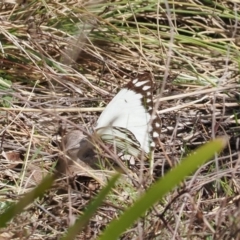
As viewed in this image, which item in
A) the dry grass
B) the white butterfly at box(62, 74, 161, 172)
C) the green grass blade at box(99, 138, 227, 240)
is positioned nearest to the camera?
the green grass blade at box(99, 138, 227, 240)

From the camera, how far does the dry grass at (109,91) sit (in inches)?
→ 63.0

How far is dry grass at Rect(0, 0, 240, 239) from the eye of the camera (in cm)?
160

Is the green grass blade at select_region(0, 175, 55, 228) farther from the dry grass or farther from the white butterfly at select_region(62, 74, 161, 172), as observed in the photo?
the white butterfly at select_region(62, 74, 161, 172)

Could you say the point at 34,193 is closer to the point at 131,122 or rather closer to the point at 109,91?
the point at 131,122

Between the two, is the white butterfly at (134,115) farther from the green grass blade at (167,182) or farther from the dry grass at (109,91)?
the green grass blade at (167,182)

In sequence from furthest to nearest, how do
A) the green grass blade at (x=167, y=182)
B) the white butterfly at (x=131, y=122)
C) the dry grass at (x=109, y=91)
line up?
the white butterfly at (x=131, y=122) < the dry grass at (x=109, y=91) < the green grass blade at (x=167, y=182)

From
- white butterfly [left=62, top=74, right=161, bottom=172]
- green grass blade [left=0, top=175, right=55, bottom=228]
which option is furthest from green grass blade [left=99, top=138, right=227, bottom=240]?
white butterfly [left=62, top=74, right=161, bottom=172]

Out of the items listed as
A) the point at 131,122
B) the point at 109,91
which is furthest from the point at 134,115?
the point at 109,91

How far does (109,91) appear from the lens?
7.34ft

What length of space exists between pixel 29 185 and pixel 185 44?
3.59 feet

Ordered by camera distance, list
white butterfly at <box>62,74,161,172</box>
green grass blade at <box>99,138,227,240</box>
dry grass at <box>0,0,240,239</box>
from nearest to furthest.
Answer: green grass blade at <box>99,138,227,240</box>
dry grass at <box>0,0,240,239</box>
white butterfly at <box>62,74,161,172</box>

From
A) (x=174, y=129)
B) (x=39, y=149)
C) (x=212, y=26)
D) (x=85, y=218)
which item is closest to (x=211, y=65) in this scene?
(x=212, y=26)

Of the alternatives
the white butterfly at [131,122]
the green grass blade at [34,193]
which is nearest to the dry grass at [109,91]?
the white butterfly at [131,122]

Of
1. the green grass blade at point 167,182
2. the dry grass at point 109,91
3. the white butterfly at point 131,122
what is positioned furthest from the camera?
the white butterfly at point 131,122
